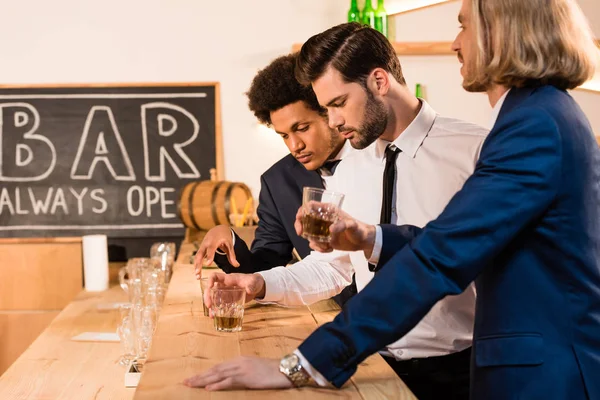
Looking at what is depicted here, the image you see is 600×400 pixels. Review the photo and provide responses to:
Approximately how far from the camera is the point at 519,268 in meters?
1.55

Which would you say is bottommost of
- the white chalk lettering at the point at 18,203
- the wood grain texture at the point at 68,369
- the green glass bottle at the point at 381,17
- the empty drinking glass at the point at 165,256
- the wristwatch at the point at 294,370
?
the wood grain texture at the point at 68,369

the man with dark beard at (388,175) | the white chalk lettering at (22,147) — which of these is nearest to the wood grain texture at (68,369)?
the man with dark beard at (388,175)

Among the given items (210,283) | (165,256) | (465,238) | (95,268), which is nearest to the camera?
(465,238)

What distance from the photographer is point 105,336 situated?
353 centimetres

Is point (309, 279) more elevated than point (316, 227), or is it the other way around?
point (316, 227)

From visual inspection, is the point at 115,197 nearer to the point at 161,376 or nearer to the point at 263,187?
the point at 263,187

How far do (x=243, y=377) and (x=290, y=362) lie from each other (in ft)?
0.31

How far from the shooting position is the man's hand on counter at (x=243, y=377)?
60.7 inches

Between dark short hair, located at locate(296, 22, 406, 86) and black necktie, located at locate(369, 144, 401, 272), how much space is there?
0.84 ft

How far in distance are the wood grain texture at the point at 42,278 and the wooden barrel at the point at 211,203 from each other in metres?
0.83

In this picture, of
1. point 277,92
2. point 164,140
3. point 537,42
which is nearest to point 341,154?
point 277,92

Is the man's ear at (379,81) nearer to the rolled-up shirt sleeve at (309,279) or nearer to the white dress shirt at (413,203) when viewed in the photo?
the white dress shirt at (413,203)

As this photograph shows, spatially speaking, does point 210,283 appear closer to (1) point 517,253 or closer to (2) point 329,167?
(1) point 517,253

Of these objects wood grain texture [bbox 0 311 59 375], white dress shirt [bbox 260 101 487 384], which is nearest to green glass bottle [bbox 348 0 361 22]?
wood grain texture [bbox 0 311 59 375]
